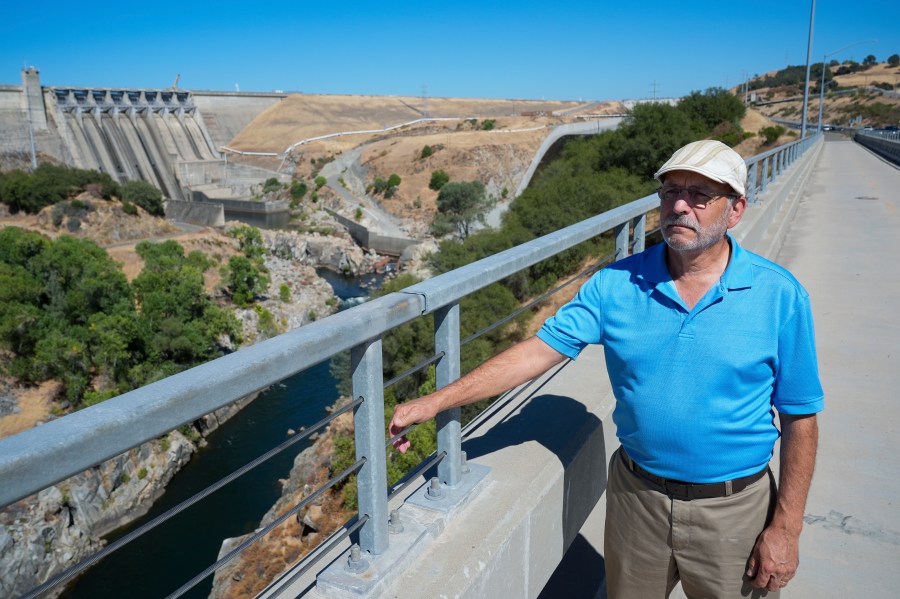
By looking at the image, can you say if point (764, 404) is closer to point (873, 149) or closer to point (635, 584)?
point (635, 584)

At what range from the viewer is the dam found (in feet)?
197

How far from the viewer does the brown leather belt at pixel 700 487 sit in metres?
2.17

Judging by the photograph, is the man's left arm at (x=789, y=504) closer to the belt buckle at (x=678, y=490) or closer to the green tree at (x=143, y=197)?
the belt buckle at (x=678, y=490)

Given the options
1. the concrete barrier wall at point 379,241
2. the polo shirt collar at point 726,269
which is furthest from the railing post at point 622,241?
the concrete barrier wall at point 379,241

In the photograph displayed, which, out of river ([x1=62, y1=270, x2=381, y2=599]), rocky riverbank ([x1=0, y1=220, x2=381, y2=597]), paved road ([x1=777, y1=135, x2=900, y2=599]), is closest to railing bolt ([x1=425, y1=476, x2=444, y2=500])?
paved road ([x1=777, y1=135, x2=900, y2=599])

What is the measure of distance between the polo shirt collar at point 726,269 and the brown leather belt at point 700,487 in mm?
611

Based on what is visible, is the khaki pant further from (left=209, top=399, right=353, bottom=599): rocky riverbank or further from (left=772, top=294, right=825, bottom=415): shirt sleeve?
(left=209, top=399, right=353, bottom=599): rocky riverbank

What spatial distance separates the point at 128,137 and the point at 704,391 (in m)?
73.5

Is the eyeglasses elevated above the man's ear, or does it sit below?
above

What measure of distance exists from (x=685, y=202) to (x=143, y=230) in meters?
46.9

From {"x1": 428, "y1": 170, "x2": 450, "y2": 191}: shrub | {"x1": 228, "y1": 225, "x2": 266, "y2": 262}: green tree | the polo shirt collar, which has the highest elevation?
the polo shirt collar

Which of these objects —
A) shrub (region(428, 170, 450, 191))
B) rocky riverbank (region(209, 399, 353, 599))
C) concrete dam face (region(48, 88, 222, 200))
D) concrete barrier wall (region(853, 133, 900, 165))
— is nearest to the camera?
rocky riverbank (region(209, 399, 353, 599))

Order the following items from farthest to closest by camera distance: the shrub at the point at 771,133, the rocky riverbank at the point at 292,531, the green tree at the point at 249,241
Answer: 1. the shrub at the point at 771,133
2. the green tree at the point at 249,241
3. the rocky riverbank at the point at 292,531

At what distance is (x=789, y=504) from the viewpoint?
2150 mm
